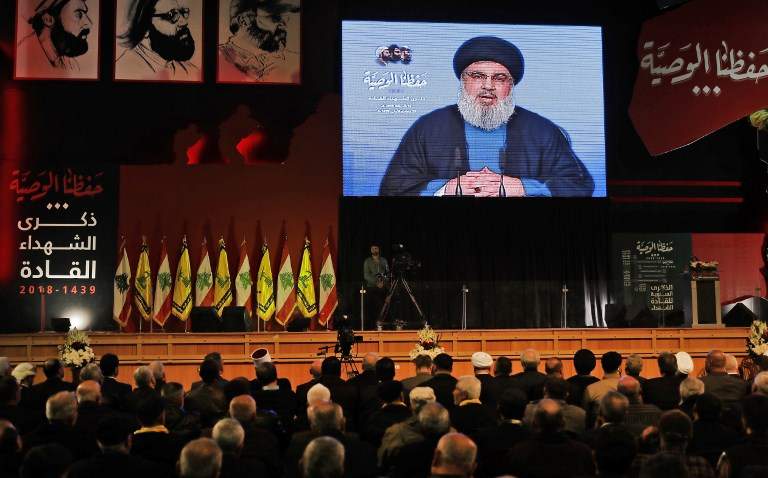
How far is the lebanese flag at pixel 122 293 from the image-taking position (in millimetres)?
12109

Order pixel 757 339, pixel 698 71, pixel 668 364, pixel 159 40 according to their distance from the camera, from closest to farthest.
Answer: pixel 668 364, pixel 757 339, pixel 159 40, pixel 698 71

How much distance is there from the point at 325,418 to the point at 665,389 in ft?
9.69

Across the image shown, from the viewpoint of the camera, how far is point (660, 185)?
46.0ft

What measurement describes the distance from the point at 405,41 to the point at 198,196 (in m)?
3.92

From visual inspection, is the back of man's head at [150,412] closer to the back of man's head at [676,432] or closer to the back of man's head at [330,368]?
the back of man's head at [330,368]

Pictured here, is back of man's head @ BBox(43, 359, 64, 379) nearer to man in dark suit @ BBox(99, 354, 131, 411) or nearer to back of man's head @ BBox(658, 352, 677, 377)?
man in dark suit @ BBox(99, 354, 131, 411)

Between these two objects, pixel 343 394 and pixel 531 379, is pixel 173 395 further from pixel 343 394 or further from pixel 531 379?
pixel 531 379

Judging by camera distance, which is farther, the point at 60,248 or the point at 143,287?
the point at 60,248

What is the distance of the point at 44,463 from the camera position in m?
3.05

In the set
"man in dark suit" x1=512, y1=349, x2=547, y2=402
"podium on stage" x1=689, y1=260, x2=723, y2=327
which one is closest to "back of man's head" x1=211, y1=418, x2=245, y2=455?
"man in dark suit" x1=512, y1=349, x2=547, y2=402

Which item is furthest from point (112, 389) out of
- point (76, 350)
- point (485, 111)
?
point (485, 111)

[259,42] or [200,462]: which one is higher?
[259,42]

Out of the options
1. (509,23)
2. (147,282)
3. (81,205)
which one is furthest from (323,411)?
(509,23)

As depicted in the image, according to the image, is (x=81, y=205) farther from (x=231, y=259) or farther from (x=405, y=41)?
(x=405, y=41)
